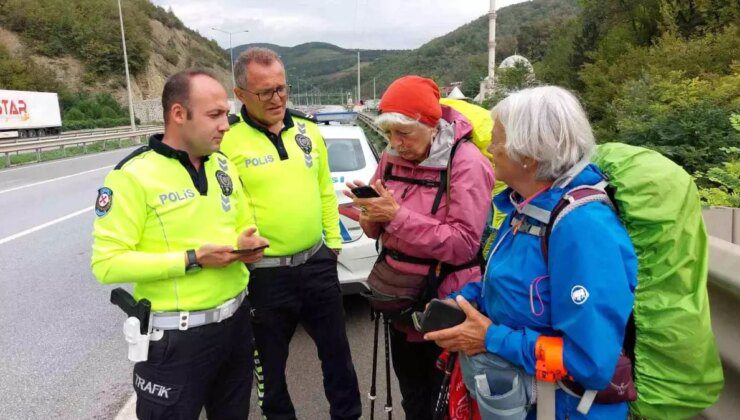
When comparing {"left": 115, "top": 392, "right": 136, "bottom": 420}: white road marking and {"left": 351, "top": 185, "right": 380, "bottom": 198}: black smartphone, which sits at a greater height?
{"left": 351, "top": 185, "right": 380, "bottom": 198}: black smartphone

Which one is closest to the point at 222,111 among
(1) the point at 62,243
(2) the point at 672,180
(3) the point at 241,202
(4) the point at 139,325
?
(3) the point at 241,202

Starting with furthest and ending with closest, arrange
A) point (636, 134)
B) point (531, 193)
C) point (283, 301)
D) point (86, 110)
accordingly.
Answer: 1. point (86, 110)
2. point (636, 134)
3. point (283, 301)
4. point (531, 193)

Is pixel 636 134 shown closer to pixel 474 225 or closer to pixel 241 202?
pixel 474 225

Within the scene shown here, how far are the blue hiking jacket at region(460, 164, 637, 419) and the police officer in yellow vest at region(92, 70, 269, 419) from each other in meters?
1.04

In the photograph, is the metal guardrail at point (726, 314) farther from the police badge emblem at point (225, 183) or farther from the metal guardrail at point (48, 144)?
the metal guardrail at point (48, 144)

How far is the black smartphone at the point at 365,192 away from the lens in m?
2.20

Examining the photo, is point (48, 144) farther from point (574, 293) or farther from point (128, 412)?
point (574, 293)

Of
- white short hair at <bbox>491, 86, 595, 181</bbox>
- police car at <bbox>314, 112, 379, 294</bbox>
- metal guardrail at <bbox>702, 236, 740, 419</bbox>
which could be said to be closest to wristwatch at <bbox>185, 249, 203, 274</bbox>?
white short hair at <bbox>491, 86, 595, 181</bbox>

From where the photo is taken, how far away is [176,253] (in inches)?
76.5

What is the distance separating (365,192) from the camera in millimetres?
2211

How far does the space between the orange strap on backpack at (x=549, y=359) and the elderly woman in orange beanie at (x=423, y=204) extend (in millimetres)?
731

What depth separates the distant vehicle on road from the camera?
30781 mm

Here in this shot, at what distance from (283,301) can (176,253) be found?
85 cm

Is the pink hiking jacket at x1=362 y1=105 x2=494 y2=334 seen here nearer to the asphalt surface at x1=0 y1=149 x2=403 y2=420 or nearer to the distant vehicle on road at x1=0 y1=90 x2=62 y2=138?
the asphalt surface at x1=0 y1=149 x2=403 y2=420
